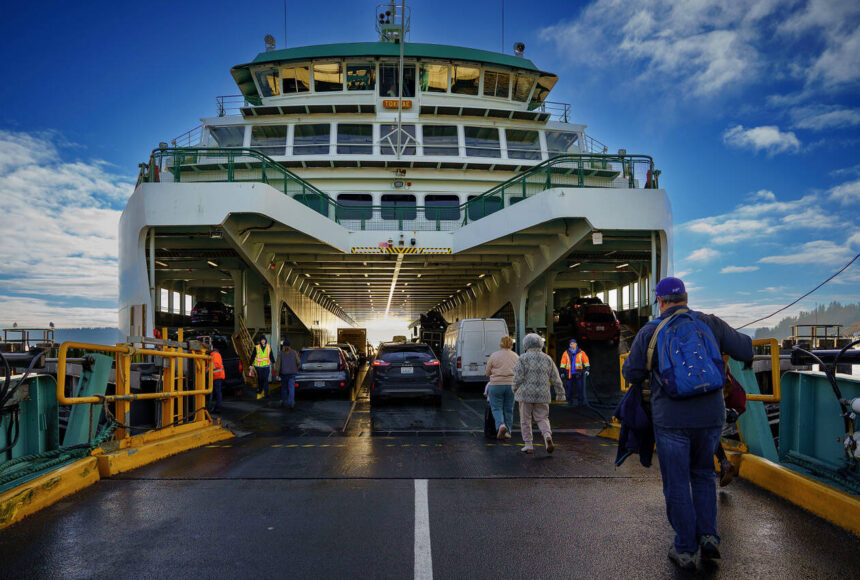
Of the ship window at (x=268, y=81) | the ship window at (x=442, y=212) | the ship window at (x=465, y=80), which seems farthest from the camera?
the ship window at (x=465, y=80)

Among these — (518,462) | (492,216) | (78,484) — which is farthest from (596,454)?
(492,216)

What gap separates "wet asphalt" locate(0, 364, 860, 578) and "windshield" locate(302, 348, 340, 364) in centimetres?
915

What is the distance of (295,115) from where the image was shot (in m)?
26.2

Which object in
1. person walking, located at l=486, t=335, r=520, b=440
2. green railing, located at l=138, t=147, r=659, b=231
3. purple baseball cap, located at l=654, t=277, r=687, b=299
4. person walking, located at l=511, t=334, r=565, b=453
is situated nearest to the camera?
purple baseball cap, located at l=654, t=277, r=687, b=299

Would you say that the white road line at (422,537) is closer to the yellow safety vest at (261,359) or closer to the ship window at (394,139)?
the yellow safety vest at (261,359)

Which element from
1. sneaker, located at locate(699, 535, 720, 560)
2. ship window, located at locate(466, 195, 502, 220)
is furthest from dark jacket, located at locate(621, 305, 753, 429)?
ship window, located at locate(466, 195, 502, 220)

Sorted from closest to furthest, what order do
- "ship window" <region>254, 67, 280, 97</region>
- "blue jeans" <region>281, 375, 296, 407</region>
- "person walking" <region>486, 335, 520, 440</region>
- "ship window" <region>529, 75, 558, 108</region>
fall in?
"person walking" <region>486, 335, 520, 440</region> < "blue jeans" <region>281, 375, 296, 407</region> < "ship window" <region>254, 67, 280, 97</region> < "ship window" <region>529, 75, 558, 108</region>

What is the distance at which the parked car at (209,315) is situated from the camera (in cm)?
2764

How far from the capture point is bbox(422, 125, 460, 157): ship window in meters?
25.5

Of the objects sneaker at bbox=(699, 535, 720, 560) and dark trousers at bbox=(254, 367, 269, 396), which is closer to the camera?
sneaker at bbox=(699, 535, 720, 560)

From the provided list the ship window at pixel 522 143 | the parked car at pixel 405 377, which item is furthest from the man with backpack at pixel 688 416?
the ship window at pixel 522 143

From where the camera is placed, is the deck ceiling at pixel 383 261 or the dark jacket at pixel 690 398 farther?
the deck ceiling at pixel 383 261

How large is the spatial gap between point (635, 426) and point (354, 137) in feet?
78.0

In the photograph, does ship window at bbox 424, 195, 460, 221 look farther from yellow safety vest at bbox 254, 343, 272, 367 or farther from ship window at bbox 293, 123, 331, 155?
yellow safety vest at bbox 254, 343, 272, 367
